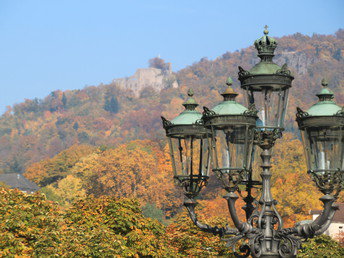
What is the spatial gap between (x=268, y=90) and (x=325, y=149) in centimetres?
119

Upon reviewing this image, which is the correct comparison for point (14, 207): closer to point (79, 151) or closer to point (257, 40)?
point (257, 40)

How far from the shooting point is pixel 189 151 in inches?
496

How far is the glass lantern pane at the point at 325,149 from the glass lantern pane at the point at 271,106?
1.74ft

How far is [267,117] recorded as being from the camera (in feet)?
36.7

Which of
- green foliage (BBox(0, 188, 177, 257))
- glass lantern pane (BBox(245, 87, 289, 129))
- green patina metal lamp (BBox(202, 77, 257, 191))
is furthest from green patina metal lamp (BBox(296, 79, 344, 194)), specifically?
green foliage (BBox(0, 188, 177, 257))

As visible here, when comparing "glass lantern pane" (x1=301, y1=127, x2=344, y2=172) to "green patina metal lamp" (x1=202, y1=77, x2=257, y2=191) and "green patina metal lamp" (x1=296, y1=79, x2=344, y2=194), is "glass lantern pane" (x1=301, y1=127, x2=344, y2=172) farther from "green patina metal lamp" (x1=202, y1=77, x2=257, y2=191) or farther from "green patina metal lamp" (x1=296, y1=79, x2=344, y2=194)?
"green patina metal lamp" (x1=202, y1=77, x2=257, y2=191)

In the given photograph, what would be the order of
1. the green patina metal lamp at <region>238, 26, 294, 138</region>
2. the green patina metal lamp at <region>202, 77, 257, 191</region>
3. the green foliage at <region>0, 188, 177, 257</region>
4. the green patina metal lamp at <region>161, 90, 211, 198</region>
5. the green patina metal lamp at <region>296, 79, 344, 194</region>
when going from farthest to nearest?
the green foliage at <region>0, 188, 177, 257</region>
the green patina metal lamp at <region>161, 90, 211, 198</region>
the green patina metal lamp at <region>238, 26, 294, 138</region>
the green patina metal lamp at <region>296, 79, 344, 194</region>
the green patina metal lamp at <region>202, 77, 257, 191</region>

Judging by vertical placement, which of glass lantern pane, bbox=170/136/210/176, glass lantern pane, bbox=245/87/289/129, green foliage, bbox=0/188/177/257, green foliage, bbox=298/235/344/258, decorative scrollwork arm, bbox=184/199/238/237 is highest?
glass lantern pane, bbox=245/87/289/129

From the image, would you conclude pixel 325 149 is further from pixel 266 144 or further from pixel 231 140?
pixel 231 140

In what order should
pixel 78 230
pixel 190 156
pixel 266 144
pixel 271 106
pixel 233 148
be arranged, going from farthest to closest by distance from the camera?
1. pixel 78 230
2. pixel 190 156
3. pixel 271 106
4. pixel 266 144
5. pixel 233 148

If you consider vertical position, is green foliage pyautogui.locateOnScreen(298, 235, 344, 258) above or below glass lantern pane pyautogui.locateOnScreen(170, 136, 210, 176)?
below

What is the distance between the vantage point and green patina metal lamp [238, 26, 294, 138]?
1111cm

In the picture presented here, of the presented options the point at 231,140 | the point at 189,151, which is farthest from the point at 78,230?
the point at 231,140

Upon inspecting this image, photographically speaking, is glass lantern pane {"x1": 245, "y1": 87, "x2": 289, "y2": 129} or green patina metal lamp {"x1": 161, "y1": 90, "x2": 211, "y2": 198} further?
green patina metal lamp {"x1": 161, "y1": 90, "x2": 211, "y2": 198}
